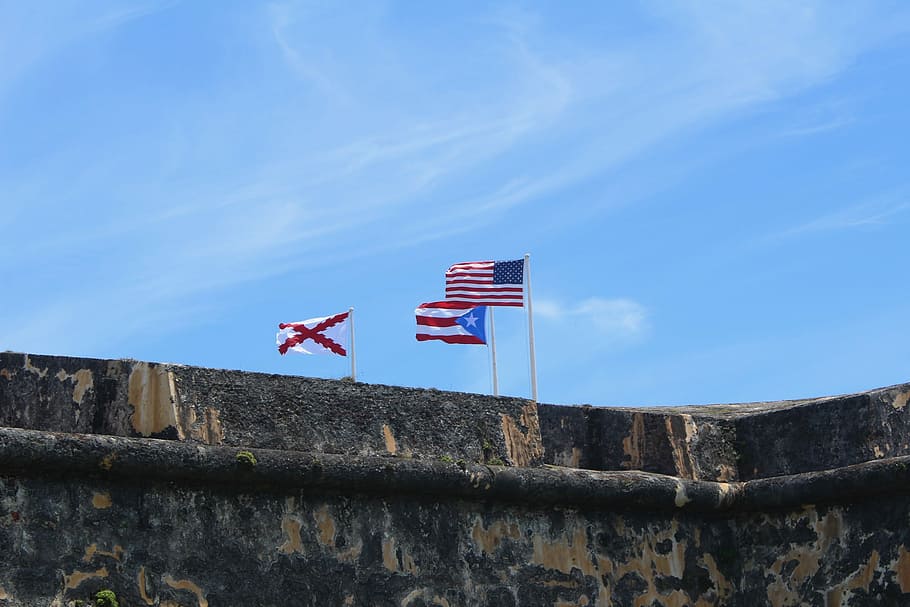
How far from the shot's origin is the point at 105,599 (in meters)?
6.98

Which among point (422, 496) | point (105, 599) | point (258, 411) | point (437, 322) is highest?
point (437, 322)

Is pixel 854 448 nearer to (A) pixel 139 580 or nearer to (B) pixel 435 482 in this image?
(B) pixel 435 482

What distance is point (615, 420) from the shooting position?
9.12m

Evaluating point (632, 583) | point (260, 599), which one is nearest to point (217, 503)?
point (260, 599)

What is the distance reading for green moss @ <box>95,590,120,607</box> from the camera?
6965mm

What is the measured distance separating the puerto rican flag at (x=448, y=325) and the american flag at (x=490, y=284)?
12.7 inches

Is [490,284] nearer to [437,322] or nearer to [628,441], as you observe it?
[437,322]

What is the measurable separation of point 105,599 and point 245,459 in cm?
86

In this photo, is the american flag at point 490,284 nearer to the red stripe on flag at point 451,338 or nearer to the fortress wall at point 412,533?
the red stripe on flag at point 451,338

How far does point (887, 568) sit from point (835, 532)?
362mm

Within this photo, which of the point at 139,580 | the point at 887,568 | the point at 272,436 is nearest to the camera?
the point at 139,580

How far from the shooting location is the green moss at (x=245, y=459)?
7441mm

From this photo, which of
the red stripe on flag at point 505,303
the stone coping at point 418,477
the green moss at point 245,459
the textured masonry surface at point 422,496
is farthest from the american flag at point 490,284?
the green moss at point 245,459

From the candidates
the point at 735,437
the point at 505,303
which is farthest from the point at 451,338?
the point at 735,437
